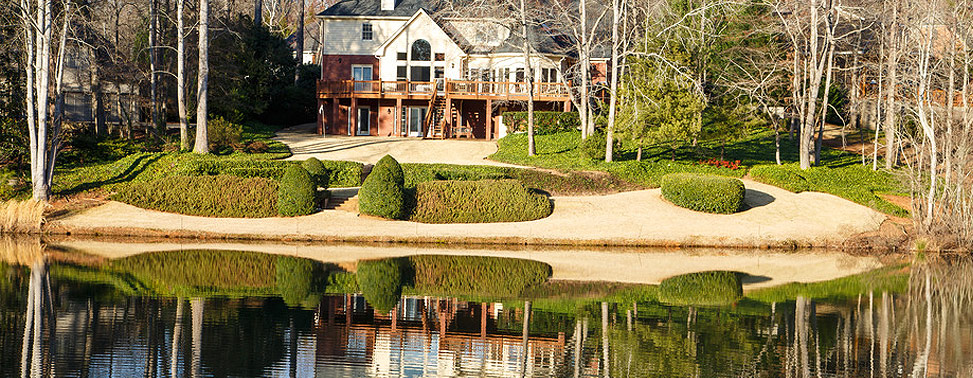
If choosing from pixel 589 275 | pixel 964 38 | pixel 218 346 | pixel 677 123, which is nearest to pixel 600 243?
pixel 589 275

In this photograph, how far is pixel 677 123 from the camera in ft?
116

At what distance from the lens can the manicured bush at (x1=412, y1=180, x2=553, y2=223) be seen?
1146 inches

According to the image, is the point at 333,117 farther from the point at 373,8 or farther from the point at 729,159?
the point at 729,159

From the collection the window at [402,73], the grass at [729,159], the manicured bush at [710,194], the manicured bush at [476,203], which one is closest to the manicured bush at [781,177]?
the grass at [729,159]

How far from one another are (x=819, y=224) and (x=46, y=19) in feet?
79.3

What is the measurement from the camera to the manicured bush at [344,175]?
3325cm

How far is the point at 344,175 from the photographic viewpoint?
3341 centimetres

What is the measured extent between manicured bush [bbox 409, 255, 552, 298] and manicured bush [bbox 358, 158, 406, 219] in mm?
4329

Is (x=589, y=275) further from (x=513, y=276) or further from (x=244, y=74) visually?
(x=244, y=74)

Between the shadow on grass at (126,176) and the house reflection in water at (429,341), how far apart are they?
1683 centimetres

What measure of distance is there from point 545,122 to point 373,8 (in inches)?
522

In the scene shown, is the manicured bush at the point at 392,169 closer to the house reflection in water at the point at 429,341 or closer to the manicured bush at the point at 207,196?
the manicured bush at the point at 207,196

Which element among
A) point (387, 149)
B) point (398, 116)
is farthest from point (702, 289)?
point (398, 116)

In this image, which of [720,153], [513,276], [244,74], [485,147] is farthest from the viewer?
[244,74]
